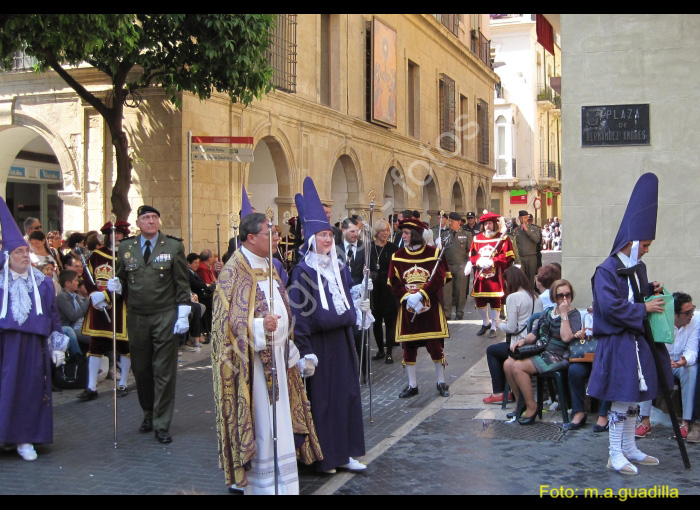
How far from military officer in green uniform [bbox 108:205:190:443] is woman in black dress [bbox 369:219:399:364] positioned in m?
4.41

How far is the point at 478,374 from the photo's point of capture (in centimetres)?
1037

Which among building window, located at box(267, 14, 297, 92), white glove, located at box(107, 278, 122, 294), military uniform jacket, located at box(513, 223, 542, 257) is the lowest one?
white glove, located at box(107, 278, 122, 294)

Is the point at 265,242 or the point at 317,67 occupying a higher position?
the point at 317,67

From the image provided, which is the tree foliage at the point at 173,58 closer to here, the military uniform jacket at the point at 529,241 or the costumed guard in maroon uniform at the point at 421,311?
the costumed guard in maroon uniform at the point at 421,311

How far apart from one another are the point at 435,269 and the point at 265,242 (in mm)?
3786

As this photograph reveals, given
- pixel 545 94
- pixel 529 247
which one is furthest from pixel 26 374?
pixel 545 94

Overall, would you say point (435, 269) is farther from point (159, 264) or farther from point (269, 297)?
point (269, 297)

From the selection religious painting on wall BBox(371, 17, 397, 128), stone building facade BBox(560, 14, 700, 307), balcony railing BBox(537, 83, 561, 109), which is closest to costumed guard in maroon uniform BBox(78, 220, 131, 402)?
stone building facade BBox(560, 14, 700, 307)

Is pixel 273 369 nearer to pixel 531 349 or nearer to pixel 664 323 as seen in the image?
pixel 664 323

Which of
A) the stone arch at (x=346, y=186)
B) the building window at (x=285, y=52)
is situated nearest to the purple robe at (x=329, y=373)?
the building window at (x=285, y=52)

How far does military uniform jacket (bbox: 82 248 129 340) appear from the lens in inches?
362

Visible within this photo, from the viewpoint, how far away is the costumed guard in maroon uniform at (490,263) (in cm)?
1352

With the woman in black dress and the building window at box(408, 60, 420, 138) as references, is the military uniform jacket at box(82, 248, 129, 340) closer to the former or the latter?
the woman in black dress
